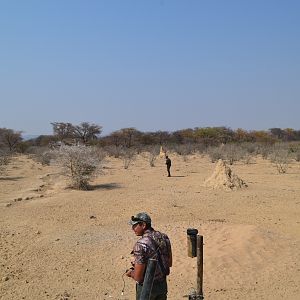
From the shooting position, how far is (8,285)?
7.79m

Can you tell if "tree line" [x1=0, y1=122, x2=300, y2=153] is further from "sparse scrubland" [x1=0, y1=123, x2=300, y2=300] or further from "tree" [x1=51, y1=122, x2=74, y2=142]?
"sparse scrubland" [x1=0, y1=123, x2=300, y2=300]

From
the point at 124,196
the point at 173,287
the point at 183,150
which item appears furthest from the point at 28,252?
the point at 183,150

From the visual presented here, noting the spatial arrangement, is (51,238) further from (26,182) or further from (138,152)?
(138,152)

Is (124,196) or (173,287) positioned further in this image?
(124,196)

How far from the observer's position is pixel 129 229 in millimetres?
11375

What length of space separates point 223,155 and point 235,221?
2548 centimetres

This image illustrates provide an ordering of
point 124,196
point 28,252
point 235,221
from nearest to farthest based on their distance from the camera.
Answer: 1. point 28,252
2. point 235,221
3. point 124,196

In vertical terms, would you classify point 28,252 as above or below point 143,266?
below

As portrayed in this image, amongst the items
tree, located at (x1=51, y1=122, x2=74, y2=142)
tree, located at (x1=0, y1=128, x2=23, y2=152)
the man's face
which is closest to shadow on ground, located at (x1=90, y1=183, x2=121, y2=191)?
the man's face

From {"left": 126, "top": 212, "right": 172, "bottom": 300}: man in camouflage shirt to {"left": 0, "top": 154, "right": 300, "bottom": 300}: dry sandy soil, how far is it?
2.70m

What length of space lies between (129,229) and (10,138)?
44.7 meters

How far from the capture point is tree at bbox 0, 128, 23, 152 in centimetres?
5169

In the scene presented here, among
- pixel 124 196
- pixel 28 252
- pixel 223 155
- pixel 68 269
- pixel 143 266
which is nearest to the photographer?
pixel 143 266

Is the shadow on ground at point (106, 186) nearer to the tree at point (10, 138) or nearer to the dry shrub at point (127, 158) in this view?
the dry shrub at point (127, 158)
